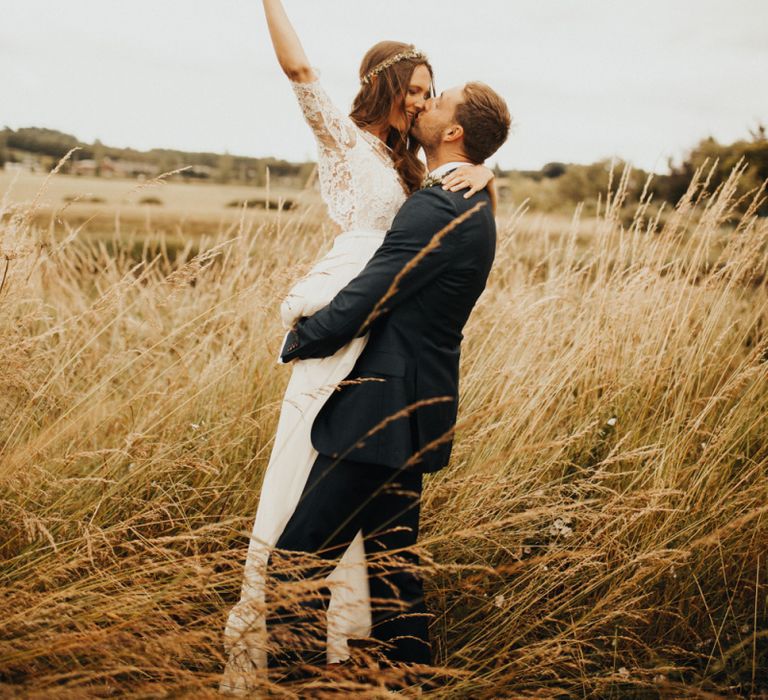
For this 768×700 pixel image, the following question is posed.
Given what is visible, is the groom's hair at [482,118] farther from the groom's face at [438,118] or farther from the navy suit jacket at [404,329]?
the navy suit jacket at [404,329]

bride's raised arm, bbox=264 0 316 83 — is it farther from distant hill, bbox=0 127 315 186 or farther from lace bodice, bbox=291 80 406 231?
distant hill, bbox=0 127 315 186

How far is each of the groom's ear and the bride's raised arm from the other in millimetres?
466

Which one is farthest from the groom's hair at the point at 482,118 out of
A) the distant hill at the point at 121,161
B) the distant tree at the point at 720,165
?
the distant tree at the point at 720,165

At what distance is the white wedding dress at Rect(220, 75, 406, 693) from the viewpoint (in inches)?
80.3

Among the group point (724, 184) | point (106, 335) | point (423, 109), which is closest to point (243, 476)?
point (423, 109)

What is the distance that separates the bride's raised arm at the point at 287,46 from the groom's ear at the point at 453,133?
1.53 feet

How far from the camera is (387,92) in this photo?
7.54ft

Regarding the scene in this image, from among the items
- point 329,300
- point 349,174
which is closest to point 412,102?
point 349,174

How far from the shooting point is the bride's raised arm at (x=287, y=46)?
2016mm

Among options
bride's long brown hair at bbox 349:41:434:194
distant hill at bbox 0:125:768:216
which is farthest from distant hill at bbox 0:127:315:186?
bride's long brown hair at bbox 349:41:434:194

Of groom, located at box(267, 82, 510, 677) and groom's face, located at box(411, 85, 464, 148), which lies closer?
groom, located at box(267, 82, 510, 677)

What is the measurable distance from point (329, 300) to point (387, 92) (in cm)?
82

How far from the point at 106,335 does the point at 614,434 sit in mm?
3737

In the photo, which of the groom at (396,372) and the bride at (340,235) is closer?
the groom at (396,372)
